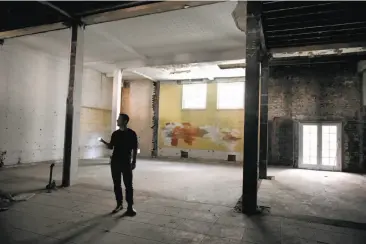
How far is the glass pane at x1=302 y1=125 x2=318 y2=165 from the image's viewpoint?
940 cm

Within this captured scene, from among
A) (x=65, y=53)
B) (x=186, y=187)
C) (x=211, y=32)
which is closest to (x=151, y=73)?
(x=65, y=53)

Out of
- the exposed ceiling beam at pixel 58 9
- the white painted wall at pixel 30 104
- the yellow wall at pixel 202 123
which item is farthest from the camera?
the yellow wall at pixel 202 123

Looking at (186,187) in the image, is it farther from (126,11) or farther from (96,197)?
(126,11)

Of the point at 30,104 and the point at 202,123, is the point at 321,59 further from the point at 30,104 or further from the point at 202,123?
the point at 30,104

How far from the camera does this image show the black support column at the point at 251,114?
3861 mm

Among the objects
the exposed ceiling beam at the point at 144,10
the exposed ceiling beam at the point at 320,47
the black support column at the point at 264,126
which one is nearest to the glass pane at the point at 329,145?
the black support column at the point at 264,126

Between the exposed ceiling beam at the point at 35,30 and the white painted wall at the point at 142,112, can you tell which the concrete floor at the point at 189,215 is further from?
the white painted wall at the point at 142,112

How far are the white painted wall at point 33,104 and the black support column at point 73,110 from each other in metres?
3.68

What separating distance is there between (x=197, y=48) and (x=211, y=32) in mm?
1417

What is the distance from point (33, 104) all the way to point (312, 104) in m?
10.6

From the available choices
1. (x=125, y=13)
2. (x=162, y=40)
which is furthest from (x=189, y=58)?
(x=125, y=13)

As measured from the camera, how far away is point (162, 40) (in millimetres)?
7336

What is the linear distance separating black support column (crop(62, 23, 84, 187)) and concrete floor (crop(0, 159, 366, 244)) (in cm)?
43

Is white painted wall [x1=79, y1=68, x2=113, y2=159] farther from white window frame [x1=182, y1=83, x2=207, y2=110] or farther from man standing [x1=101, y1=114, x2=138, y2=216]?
man standing [x1=101, y1=114, x2=138, y2=216]
